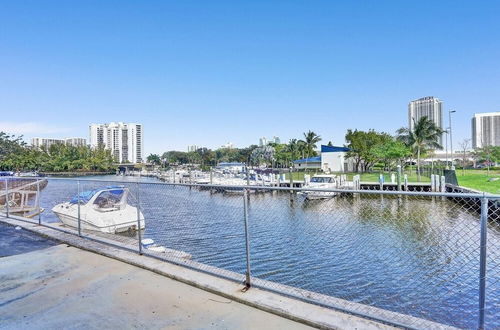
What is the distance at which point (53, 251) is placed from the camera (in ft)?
19.4

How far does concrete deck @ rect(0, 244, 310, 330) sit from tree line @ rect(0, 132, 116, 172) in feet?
358

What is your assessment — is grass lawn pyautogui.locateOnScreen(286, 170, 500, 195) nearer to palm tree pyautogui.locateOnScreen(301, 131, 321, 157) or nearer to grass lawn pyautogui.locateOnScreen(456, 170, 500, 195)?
grass lawn pyautogui.locateOnScreen(456, 170, 500, 195)

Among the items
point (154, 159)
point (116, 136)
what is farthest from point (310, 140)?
point (116, 136)

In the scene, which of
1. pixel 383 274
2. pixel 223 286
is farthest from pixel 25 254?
pixel 383 274

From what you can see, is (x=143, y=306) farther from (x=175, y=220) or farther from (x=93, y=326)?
(x=175, y=220)

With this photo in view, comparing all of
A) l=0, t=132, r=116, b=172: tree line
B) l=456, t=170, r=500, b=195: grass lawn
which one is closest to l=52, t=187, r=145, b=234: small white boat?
l=456, t=170, r=500, b=195: grass lawn

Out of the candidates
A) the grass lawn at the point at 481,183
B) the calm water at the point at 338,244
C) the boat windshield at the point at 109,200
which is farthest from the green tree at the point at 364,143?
the boat windshield at the point at 109,200

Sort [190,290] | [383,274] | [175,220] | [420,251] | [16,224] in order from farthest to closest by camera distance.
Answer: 1. [420,251]
2. [383,274]
3. [16,224]
4. [175,220]
5. [190,290]

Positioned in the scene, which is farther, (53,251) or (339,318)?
(53,251)

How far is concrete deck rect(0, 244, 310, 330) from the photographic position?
10.7 feet

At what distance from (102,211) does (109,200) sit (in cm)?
67

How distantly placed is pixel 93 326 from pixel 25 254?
11.4 ft

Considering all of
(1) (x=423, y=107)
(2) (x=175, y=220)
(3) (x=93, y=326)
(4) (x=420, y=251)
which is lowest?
(4) (x=420, y=251)

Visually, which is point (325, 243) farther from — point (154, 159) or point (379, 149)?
point (154, 159)
